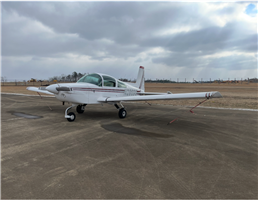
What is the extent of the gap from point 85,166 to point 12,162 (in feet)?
5.68

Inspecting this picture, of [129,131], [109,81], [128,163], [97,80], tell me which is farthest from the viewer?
[109,81]

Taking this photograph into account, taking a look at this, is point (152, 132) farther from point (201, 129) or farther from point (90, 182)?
point (90, 182)

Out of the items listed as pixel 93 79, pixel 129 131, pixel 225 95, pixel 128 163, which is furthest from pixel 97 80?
pixel 225 95

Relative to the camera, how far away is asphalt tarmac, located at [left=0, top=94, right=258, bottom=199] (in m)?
2.74

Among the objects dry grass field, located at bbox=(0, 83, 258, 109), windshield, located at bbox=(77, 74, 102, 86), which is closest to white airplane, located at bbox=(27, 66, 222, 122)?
windshield, located at bbox=(77, 74, 102, 86)

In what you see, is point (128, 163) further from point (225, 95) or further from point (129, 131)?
point (225, 95)

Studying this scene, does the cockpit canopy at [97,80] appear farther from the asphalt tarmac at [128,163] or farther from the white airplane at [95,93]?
the asphalt tarmac at [128,163]

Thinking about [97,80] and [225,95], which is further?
[225,95]

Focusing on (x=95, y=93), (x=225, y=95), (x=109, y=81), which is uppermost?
(x=109, y=81)

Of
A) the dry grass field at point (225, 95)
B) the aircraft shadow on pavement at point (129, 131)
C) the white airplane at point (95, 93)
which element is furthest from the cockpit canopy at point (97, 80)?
the dry grass field at point (225, 95)

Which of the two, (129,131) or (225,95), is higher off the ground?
(225,95)

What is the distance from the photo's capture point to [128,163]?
3686 mm

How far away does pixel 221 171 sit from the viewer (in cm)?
337

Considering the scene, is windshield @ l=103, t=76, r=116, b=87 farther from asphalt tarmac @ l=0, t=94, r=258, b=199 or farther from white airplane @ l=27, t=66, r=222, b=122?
asphalt tarmac @ l=0, t=94, r=258, b=199
